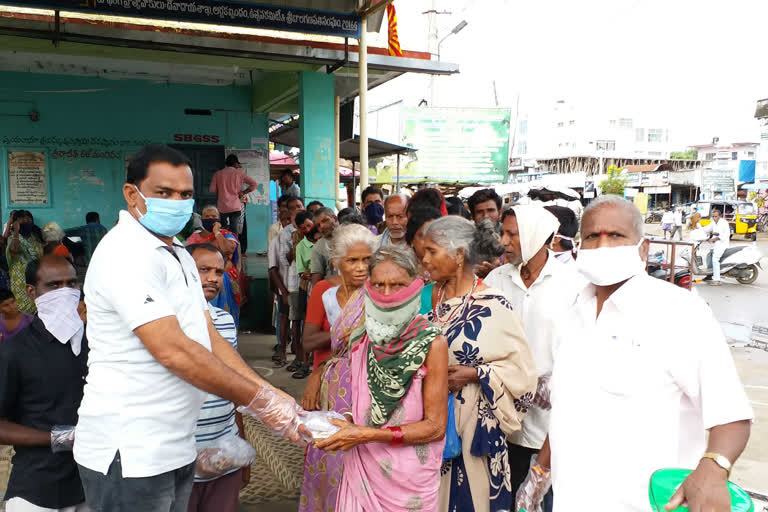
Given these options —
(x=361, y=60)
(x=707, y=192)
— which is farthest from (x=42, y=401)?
(x=707, y=192)

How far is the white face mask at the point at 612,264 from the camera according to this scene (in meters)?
1.76

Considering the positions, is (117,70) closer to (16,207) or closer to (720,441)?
(16,207)

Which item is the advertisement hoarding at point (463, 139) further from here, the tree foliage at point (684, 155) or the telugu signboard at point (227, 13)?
the tree foliage at point (684, 155)

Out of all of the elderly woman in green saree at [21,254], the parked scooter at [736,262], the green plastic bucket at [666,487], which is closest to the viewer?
the green plastic bucket at [666,487]

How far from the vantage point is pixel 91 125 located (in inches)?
352

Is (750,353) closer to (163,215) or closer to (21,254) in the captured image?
(163,215)

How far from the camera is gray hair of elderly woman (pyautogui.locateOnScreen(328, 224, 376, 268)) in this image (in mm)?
3107

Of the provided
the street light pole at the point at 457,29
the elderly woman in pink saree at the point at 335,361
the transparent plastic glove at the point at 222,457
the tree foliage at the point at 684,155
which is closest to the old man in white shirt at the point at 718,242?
the street light pole at the point at 457,29

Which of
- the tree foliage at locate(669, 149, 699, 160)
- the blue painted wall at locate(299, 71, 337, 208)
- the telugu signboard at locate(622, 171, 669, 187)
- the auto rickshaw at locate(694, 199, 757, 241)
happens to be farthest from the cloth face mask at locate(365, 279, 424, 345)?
the tree foliage at locate(669, 149, 699, 160)

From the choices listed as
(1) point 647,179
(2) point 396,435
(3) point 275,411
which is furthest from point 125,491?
(1) point 647,179

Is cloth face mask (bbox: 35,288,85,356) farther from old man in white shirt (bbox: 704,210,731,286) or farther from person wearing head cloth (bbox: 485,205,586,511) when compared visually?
old man in white shirt (bbox: 704,210,731,286)

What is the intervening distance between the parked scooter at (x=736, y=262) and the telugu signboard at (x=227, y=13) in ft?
33.5

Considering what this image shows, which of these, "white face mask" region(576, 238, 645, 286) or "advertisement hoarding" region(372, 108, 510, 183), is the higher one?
"advertisement hoarding" region(372, 108, 510, 183)

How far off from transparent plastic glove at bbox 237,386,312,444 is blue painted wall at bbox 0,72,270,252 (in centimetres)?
834
